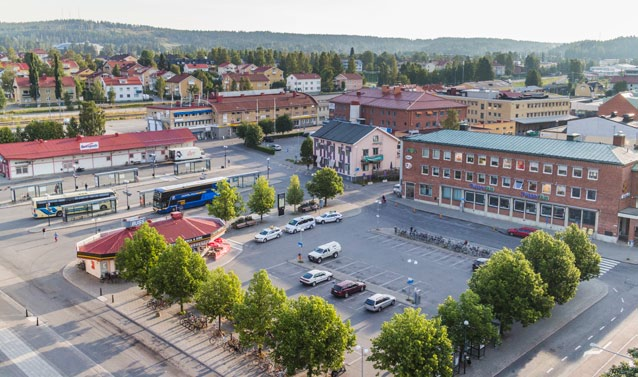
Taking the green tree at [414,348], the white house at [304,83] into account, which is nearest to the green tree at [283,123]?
the white house at [304,83]

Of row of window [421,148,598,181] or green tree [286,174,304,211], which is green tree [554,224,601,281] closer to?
row of window [421,148,598,181]

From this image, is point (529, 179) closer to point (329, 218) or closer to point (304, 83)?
point (329, 218)

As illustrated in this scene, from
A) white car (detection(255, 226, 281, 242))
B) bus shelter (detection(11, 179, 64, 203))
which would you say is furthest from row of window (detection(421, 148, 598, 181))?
bus shelter (detection(11, 179, 64, 203))

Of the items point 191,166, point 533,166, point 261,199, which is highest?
point 533,166

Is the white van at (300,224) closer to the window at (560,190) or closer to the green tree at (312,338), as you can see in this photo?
the window at (560,190)

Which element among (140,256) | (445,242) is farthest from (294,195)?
(140,256)

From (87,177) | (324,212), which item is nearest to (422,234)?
(324,212)
